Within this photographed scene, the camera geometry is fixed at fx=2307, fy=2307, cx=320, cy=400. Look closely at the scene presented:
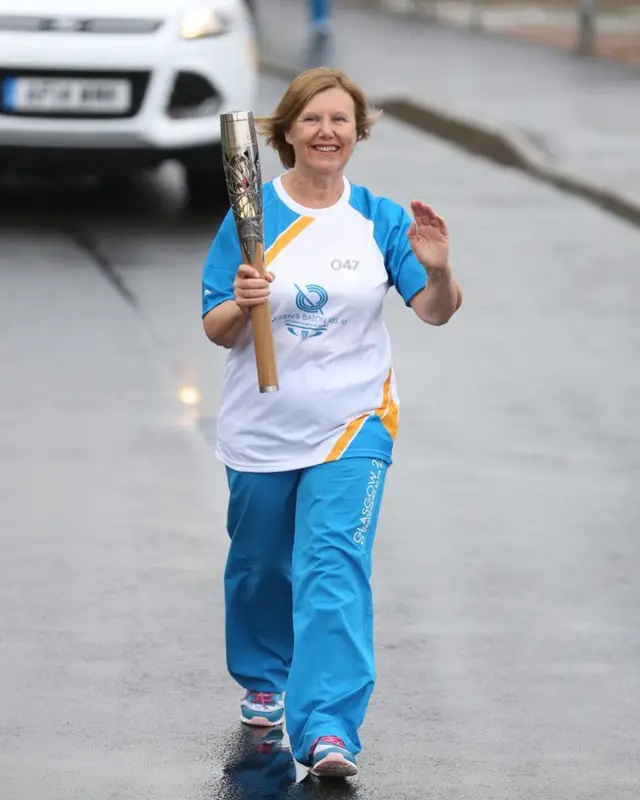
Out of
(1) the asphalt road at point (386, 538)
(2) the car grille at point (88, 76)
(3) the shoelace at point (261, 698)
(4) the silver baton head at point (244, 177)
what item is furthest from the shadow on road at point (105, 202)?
(4) the silver baton head at point (244, 177)

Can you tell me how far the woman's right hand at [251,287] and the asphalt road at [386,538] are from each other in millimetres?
1103

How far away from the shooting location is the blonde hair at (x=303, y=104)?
5.42 metres

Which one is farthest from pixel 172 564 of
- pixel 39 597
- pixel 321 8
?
pixel 321 8

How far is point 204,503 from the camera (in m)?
7.75

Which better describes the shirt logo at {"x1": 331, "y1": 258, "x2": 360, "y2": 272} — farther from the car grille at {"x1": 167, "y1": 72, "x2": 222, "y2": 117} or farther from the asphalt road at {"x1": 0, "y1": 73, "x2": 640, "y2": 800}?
the car grille at {"x1": 167, "y1": 72, "x2": 222, "y2": 117}

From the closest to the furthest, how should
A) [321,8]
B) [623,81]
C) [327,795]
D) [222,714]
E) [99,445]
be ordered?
1. [327,795]
2. [222,714]
3. [99,445]
4. [623,81]
5. [321,8]

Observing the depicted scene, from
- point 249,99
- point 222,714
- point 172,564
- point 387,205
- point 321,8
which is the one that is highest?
point 387,205

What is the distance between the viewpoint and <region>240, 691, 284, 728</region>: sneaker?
570cm

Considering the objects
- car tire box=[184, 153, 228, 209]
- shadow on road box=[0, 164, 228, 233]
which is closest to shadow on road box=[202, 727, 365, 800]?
shadow on road box=[0, 164, 228, 233]

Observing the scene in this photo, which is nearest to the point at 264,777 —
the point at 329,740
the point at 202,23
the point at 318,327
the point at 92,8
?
the point at 329,740

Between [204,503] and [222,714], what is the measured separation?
79.2 inches

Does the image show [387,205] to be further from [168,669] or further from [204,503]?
[204,503]

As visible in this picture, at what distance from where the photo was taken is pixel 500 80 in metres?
20.9

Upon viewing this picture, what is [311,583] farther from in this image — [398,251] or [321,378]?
[398,251]
